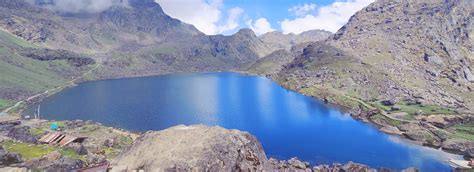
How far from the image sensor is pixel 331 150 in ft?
538

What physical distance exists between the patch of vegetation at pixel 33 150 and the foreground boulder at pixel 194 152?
5540 cm

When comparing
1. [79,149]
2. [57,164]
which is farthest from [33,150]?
[57,164]

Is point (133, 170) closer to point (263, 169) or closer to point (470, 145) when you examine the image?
point (263, 169)

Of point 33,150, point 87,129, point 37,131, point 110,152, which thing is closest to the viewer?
point 33,150

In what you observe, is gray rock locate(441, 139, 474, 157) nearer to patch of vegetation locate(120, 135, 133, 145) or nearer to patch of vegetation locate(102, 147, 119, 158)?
patch of vegetation locate(120, 135, 133, 145)

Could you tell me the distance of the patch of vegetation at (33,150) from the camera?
116 metres

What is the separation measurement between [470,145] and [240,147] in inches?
5564

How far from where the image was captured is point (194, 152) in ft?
204

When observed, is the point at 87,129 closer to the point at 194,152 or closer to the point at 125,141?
the point at 125,141

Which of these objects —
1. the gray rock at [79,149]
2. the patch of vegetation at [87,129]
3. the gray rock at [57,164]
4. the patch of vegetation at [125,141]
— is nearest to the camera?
the gray rock at [57,164]

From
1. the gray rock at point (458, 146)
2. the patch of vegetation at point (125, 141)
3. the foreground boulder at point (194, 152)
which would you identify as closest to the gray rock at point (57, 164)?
the foreground boulder at point (194, 152)

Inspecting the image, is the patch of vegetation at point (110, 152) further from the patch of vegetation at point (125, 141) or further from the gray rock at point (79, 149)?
the patch of vegetation at point (125, 141)

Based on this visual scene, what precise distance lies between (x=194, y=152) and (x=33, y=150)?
79617mm

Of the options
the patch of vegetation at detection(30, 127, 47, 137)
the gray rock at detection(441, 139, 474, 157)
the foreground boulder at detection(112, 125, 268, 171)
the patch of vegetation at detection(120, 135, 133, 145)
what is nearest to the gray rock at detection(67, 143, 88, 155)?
the patch of vegetation at detection(120, 135, 133, 145)
